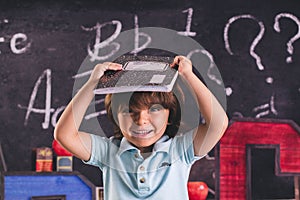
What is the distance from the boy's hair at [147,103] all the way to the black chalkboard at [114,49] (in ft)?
3.43

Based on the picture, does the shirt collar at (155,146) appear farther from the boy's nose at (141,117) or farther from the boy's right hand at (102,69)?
the boy's right hand at (102,69)

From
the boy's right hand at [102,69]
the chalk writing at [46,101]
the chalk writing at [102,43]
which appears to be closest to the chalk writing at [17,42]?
the chalk writing at [46,101]

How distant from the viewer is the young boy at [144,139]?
4.58 feet

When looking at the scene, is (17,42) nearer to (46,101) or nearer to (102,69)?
(46,101)

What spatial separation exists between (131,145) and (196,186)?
40.7 inches

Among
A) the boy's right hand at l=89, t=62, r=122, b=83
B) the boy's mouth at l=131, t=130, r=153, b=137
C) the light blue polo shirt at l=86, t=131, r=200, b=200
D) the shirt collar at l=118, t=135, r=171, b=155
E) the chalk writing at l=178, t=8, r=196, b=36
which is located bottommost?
the light blue polo shirt at l=86, t=131, r=200, b=200

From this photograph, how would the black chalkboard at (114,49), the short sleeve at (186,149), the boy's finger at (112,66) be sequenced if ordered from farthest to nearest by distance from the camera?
Result: 1. the black chalkboard at (114,49)
2. the short sleeve at (186,149)
3. the boy's finger at (112,66)

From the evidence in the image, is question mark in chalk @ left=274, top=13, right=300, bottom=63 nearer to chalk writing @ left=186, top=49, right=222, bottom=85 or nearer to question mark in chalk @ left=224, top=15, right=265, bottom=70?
question mark in chalk @ left=224, top=15, right=265, bottom=70

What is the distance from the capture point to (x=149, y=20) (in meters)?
2.59

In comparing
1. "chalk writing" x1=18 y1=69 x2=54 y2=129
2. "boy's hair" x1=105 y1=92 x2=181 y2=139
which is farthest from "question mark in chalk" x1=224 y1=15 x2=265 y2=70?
"boy's hair" x1=105 y1=92 x2=181 y2=139

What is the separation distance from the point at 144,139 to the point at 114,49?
117 centimetres

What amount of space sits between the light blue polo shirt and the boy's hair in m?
0.03

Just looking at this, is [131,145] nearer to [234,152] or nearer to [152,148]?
[152,148]

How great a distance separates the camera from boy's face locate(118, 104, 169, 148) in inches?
55.6
